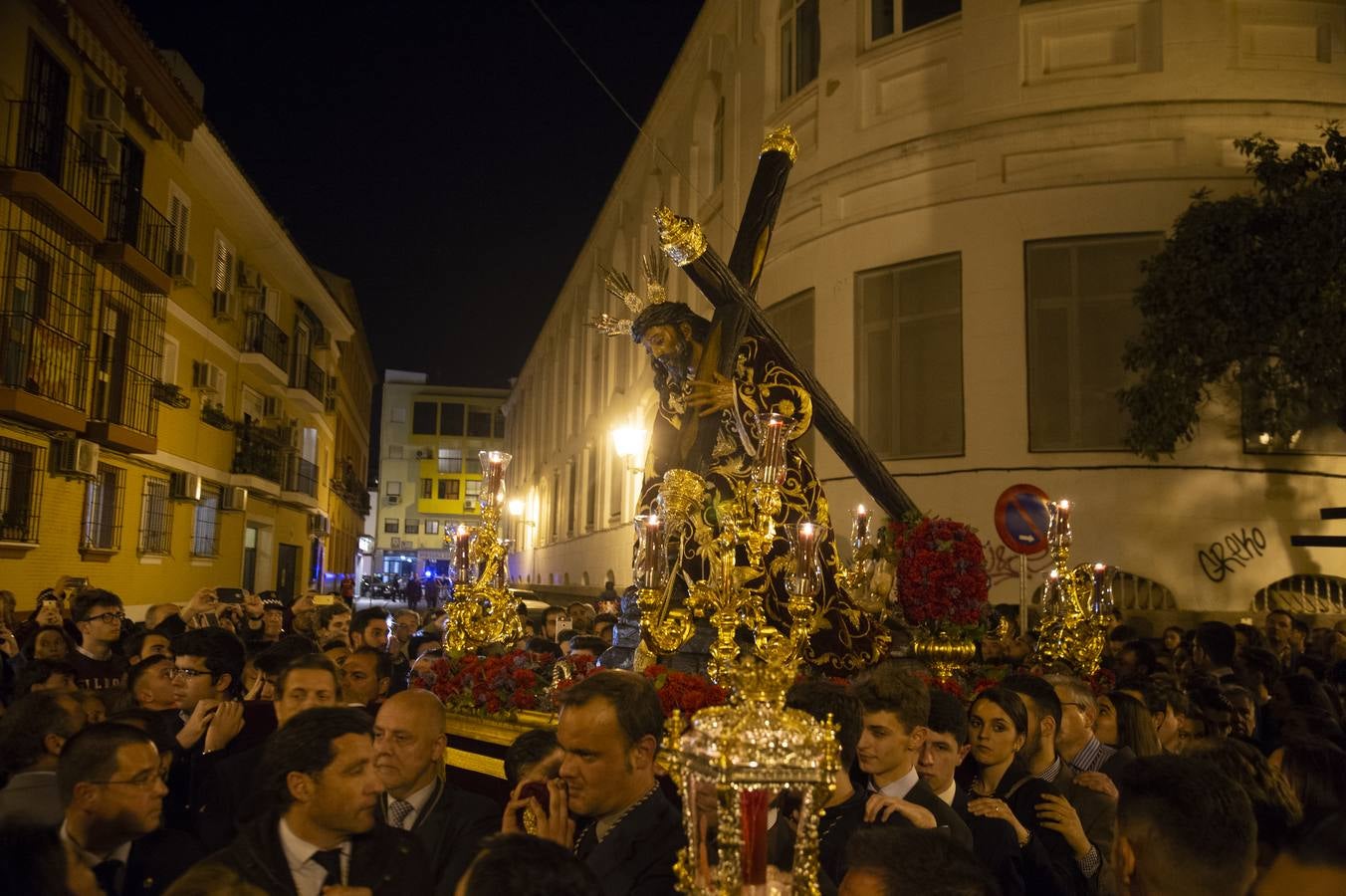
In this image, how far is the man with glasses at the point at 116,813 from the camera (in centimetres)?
332

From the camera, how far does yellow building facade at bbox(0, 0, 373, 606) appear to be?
1367 centimetres

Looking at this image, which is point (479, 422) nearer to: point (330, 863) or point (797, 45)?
point (797, 45)

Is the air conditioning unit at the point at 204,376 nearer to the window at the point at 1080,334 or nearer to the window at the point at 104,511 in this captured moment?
the window at the point at 104,511

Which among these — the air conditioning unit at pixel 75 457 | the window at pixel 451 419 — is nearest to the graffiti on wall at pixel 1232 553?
the air conditioning unit at pixel 75 457

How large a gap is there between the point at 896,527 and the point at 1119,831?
6.10 m

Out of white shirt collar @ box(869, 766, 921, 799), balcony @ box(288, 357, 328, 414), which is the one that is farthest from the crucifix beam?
balcony @ box(288, 357, 328, 414)

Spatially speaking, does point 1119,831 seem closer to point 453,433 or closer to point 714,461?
point 714,461

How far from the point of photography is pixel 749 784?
7.75 ft

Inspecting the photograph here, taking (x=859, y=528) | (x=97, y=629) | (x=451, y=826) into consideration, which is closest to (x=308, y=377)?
(x=97, y=629)

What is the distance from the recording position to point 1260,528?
13789mm

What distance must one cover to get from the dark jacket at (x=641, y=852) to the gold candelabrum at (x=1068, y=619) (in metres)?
5.45

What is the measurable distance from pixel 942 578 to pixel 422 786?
16.4 ft

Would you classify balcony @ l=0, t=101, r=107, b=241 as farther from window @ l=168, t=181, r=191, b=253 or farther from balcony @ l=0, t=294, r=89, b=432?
Answer: window @ l=168, t=181, r=191, b=253

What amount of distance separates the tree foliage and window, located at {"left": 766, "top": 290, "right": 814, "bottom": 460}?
5.19 meters
